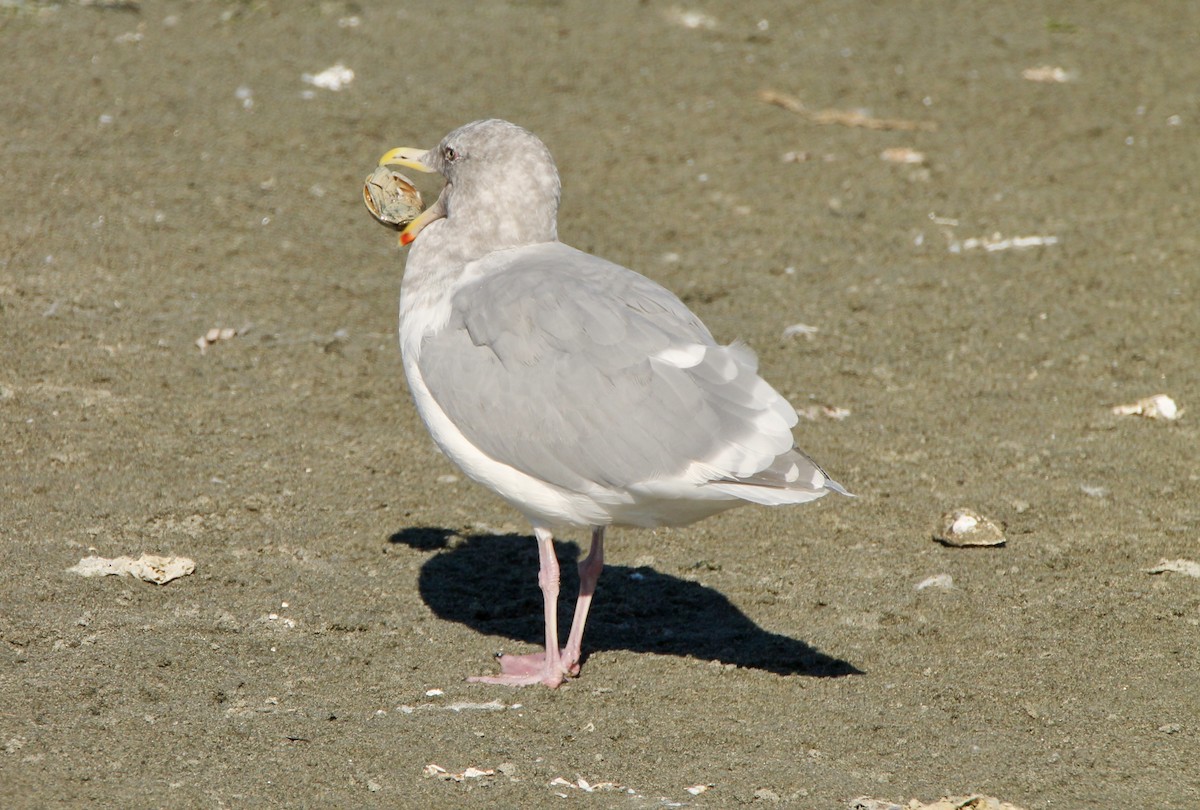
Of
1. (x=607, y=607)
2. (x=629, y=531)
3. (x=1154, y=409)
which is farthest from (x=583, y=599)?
(x=1154, y=409)

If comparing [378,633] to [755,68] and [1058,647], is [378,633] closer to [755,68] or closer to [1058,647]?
[1058,647]

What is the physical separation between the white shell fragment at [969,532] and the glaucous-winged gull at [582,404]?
4.89 ft

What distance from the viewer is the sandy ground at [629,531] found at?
14.2 feet

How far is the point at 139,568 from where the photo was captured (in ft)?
17.1

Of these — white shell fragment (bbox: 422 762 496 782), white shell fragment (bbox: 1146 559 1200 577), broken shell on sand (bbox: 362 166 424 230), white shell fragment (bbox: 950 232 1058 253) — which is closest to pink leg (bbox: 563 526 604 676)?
Result: white shell fragment (bbox: 422 762 496 782)

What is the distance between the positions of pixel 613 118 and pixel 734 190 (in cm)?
127

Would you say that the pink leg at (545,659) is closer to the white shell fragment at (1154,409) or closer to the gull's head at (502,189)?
the gull's head at (502,189)

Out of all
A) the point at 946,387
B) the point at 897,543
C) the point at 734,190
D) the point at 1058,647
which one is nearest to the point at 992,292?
the point at 946,387

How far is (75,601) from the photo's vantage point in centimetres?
495

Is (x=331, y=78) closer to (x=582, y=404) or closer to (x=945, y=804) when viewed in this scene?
(x=582, y=404)

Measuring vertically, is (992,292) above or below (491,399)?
below

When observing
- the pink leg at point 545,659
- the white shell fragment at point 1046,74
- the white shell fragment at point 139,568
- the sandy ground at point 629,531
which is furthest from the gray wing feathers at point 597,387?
the white shell fragment at point 1046,74

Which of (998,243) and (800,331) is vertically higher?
(998,243)

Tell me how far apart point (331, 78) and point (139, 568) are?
5.66 metres
